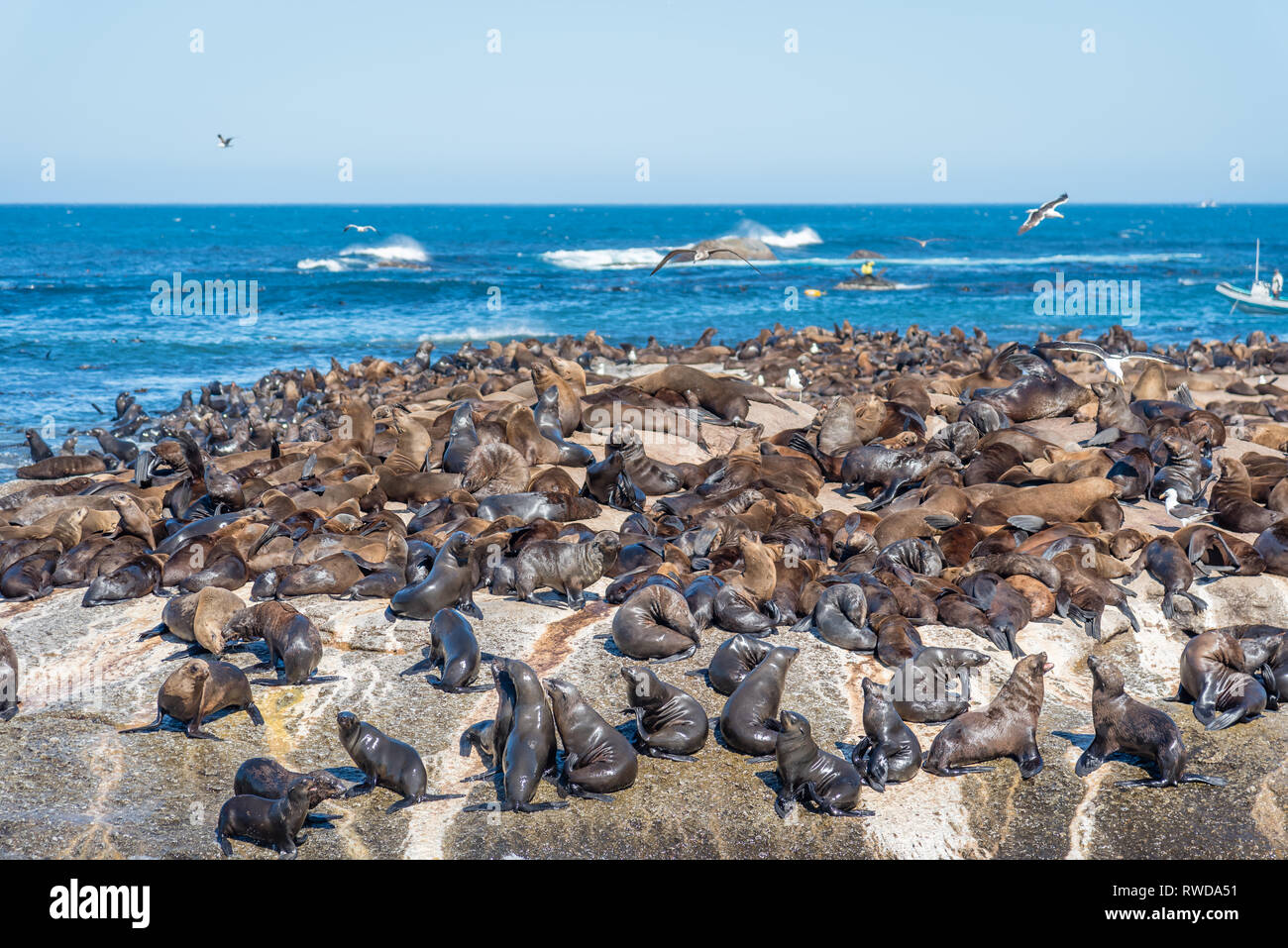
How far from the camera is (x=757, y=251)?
2323 inches

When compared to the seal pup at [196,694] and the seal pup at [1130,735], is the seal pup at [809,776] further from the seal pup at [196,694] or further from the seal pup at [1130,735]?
the seal pup at [196,694]

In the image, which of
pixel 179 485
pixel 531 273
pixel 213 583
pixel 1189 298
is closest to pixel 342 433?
pixel 179 485

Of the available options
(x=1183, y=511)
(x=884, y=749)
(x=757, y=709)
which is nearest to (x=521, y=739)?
(x=757, y=709)

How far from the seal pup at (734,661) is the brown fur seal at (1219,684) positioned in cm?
234

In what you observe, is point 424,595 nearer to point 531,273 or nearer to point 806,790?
point 806,790

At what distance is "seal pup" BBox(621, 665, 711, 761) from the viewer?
523 cm

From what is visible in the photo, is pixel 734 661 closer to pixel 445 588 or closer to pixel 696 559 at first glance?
pixel 696 559

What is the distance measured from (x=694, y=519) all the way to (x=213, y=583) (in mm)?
3519

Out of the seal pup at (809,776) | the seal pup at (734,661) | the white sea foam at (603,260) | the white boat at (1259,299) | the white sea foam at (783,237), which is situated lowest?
the seal pup at (809,776)

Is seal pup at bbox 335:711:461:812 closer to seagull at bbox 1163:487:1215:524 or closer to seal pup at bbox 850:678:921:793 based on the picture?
seal pup at bbox 850:678:921:793

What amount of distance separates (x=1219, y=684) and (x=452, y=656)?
165 inches

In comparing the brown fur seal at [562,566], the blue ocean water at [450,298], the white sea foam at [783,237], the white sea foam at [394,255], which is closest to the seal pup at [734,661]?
the brown fur seal at [562,566]

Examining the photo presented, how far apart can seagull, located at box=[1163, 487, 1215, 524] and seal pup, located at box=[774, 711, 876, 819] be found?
5.03m

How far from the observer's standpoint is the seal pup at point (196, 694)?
530cm
